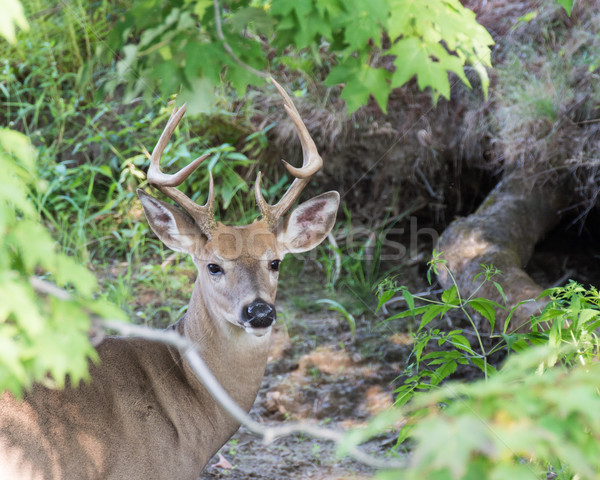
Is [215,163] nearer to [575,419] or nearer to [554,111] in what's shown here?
[554,111]

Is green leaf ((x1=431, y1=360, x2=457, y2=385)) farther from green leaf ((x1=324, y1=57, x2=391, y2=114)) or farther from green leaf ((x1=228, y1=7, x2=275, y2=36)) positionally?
green leaf ((x1=228, y1=7, x2=275, y2=36))

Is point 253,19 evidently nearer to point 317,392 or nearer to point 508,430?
point 508,430

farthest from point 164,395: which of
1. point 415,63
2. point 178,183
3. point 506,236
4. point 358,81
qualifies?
point 506,236

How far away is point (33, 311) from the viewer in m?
1.39

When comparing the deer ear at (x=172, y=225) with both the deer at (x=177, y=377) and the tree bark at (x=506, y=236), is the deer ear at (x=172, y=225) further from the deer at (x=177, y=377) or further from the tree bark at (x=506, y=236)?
the tree bark at (x=506, y=236)

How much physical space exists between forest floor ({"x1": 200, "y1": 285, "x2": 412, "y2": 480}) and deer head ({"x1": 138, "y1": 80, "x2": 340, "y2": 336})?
3.78 feet

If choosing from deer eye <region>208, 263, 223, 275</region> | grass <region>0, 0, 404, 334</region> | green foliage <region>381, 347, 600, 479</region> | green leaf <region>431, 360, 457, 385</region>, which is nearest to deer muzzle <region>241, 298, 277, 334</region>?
deer eye <region>208, 263, 223, 275</region>

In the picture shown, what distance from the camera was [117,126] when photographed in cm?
720

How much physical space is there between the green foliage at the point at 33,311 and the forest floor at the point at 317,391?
9.07 feet

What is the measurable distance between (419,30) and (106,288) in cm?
426

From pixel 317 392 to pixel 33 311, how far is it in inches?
141

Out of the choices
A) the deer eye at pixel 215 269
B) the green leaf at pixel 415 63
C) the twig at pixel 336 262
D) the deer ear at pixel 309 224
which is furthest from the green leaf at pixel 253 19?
the twig at pixel 336 262

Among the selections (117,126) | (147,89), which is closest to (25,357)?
Answer: (147,89)

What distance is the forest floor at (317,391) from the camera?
4141mm
